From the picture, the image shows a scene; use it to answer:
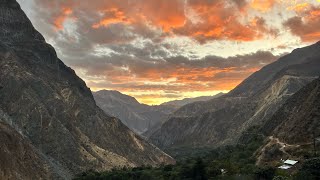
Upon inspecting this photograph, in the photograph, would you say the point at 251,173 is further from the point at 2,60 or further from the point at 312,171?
the point at 2,60

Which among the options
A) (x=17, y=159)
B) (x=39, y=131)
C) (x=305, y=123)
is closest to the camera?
(x=305, y=123)

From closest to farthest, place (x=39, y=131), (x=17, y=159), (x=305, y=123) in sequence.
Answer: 1. (x=305, y=123)
2. (x=17, y=159)
3. (x=39, y=131)

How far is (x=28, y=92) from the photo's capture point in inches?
7352

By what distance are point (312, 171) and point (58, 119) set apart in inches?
5095

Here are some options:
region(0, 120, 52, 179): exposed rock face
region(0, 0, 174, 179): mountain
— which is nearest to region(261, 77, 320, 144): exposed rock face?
region(0, 0, 174, 179): mountain

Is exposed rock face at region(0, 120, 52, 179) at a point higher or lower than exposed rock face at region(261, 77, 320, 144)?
lower

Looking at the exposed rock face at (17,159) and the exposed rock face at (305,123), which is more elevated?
the exposed rock face at (305,123)

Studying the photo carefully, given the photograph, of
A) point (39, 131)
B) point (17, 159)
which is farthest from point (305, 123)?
point (39, 131)

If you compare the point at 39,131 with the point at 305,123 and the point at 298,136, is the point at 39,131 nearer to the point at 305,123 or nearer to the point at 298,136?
the point at 298,136

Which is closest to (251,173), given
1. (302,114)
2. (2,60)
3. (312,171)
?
(312,171)

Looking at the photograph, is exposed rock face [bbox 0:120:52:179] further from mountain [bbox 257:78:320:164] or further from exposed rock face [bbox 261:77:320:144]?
exposed rock face [bbox 261:77:320:144]

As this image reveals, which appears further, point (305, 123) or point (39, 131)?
point (39, 131)

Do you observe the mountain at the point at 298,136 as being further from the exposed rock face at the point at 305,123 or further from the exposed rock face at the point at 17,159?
the exposed rock face at the point at 17,159

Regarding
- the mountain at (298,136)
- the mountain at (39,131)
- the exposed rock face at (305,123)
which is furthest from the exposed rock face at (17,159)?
the exposed rock face at (305,123)
